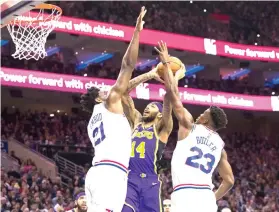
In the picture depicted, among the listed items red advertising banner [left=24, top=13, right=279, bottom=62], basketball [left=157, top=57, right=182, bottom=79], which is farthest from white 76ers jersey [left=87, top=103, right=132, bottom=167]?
red advertising banner [left=24, top=13, right=279, bottom=62]

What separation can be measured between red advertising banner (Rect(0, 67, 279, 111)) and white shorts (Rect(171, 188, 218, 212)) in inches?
525

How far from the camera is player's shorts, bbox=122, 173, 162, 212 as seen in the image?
700cm

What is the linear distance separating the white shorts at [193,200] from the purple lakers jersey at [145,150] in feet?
2.10

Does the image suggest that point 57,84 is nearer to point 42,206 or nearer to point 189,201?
point 42,206

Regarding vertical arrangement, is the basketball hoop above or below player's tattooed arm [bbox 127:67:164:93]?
above

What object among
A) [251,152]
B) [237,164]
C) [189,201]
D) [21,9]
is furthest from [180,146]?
[251,152]

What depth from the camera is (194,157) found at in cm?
661

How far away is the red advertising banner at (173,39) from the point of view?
2239 centimetres

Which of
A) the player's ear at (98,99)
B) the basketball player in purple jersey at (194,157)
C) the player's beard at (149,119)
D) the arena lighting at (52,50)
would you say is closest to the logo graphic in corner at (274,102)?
the arena lighting at (52,50)

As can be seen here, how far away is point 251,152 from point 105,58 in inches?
267

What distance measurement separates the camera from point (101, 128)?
6.39 meters

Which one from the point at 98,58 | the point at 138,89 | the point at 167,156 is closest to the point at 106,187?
the point at 167,156

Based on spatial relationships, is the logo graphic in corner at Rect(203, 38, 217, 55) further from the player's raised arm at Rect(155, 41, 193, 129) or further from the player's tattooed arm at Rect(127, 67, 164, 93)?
the player's raised arm at Rect(155, 41, 193, 129)

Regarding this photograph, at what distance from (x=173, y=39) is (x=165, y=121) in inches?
688
